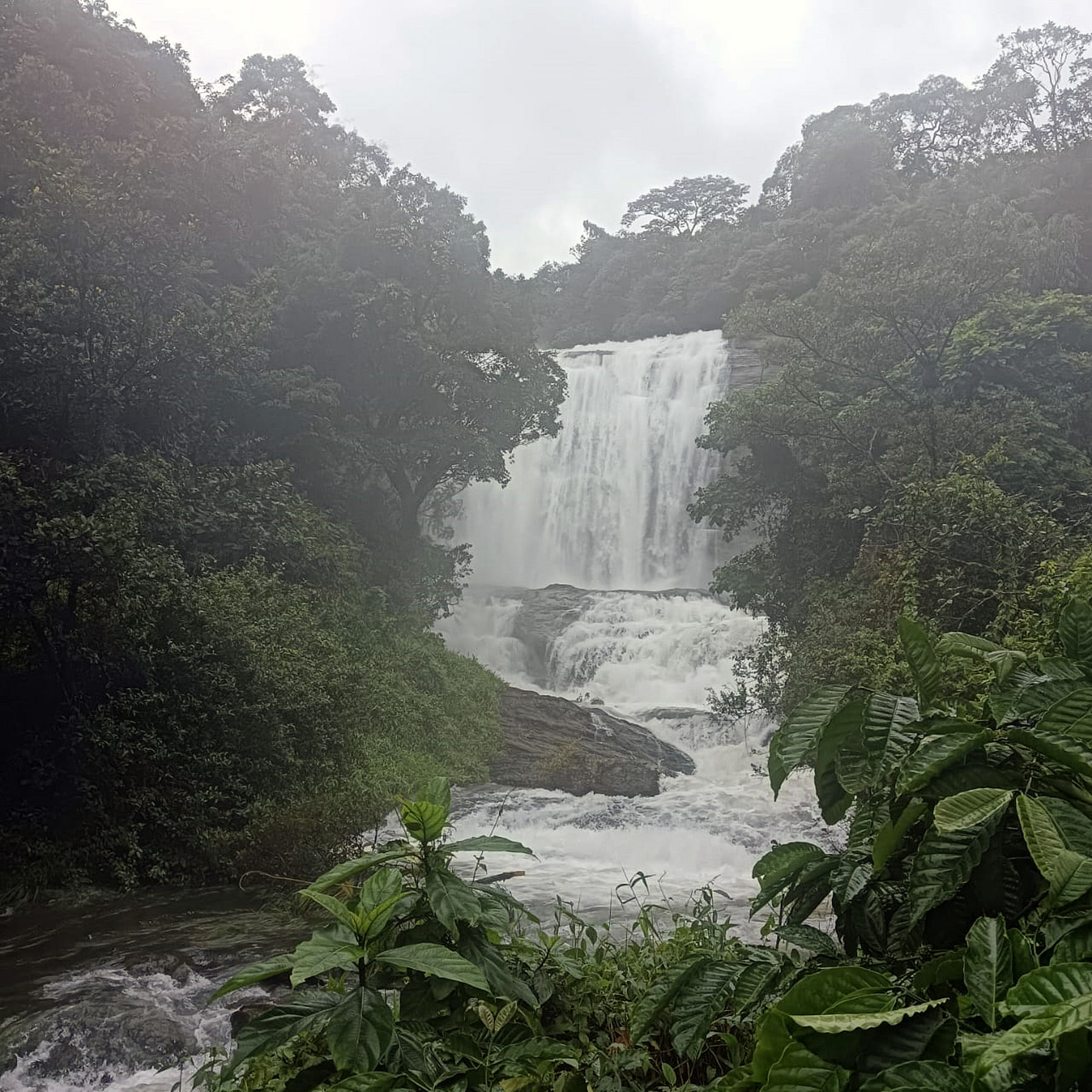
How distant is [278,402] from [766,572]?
864cm

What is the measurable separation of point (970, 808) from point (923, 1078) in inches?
13.7

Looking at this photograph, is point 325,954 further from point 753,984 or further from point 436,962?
point 753,984

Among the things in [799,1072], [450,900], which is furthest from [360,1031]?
[799,1072]

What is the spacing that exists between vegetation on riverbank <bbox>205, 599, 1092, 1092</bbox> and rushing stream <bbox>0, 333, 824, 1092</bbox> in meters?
3.98

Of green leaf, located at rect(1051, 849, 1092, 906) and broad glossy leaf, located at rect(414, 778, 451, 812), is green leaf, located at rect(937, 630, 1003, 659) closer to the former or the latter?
green leaf, located at rect(1051, 849, 1092, 906)

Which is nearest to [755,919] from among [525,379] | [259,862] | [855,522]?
[259,862]

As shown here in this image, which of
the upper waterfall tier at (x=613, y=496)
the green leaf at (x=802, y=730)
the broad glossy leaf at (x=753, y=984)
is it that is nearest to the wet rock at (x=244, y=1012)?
the broad glossy leaf at (x=753, y=984)

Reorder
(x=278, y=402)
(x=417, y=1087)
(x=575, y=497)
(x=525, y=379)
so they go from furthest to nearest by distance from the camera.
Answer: (x=575, y=497), (x=525, y=379), (x=278, y=402), (x=417, y=1087)

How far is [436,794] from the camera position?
166cm

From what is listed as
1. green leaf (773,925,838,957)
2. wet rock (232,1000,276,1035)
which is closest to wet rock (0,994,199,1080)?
wet rock (232,1000,276,1035)

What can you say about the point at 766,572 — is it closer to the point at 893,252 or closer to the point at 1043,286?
the point at 893,252

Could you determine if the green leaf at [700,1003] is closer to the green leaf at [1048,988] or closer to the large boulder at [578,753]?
the green leaf at [1048,988]

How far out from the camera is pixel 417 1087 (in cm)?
135

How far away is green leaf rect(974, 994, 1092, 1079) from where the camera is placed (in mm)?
710
